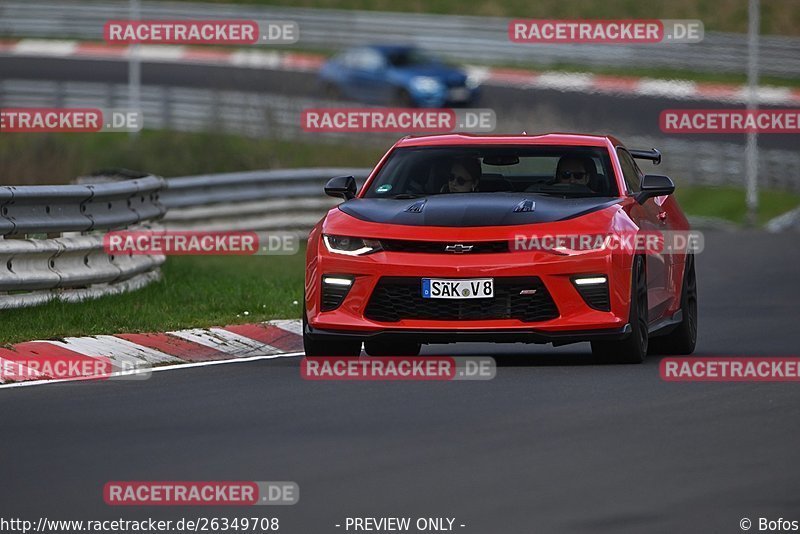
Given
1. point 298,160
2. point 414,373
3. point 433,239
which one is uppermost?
point 433,239

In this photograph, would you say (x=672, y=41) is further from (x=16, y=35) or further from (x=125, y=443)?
(x=125, y=443)

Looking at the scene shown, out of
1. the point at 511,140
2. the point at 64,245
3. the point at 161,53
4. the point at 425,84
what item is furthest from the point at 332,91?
A: the point at 511,140

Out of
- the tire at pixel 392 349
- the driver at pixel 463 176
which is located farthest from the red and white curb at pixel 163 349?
the driver at pixel 463 176

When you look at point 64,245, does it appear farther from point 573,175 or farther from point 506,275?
point 506,275

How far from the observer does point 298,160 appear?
38.8m

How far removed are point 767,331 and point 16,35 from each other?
127ft

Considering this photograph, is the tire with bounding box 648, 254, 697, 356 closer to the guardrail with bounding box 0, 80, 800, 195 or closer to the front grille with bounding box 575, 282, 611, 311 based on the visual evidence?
the front grille with bounding box 575, 282, 611, 311

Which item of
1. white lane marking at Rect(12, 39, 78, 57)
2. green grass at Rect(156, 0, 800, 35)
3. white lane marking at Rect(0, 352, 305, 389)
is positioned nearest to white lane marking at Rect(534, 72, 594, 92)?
green grass at Rect(156, 0, 800, 35)

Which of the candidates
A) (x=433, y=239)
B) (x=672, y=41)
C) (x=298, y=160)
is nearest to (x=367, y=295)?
(x=433, y=239)

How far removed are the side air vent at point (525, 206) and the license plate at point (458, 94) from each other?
3179cm

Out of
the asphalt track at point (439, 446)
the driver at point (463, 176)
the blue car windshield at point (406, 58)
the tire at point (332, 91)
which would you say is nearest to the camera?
the asphalt track at point (439, 446)

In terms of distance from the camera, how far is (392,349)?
533 inches

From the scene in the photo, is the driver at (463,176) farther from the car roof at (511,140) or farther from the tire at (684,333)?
the tire at (684,333)

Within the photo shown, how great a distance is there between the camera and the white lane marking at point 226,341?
46.4 ft
